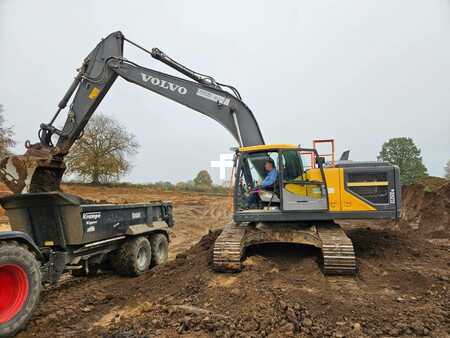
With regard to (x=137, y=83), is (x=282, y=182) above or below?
below

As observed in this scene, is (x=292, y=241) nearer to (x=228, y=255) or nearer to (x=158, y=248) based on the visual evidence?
(x=228, y=255)

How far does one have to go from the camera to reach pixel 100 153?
32656 mm

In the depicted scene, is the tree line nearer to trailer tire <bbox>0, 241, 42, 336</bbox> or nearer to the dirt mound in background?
the dirt mound in background

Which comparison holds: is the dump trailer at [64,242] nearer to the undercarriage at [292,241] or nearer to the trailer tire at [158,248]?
the trailer tire at [158,248]

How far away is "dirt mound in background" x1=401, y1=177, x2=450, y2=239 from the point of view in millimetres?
13622

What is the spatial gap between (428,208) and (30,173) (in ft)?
46.8

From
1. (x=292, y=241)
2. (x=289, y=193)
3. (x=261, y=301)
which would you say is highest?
(x=289, y=193)

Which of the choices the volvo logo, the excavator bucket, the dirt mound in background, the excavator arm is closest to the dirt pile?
the excavator bucket

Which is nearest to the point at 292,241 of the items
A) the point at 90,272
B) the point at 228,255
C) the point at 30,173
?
the point at 228,255

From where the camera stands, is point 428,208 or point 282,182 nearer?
point 282,182

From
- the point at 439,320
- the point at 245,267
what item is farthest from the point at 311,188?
the point at 439,320

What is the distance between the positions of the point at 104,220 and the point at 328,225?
4211 mm

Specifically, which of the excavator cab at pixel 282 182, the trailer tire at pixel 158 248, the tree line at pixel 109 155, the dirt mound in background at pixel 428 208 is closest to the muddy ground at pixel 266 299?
the trailer tire at pixel 158 248

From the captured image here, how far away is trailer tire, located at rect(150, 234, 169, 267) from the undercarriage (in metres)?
2.00
